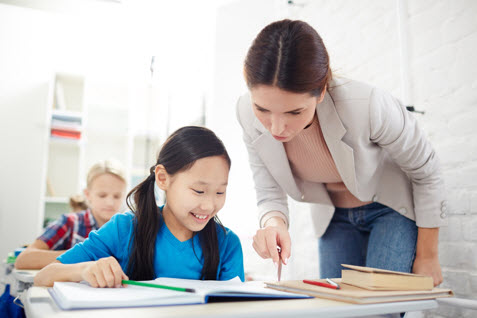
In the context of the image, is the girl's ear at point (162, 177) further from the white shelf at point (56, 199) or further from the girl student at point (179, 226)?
the white shelf at point (56, 199)

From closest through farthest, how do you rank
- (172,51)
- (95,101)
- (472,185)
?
(472,185) < (172,51) < (95,101)

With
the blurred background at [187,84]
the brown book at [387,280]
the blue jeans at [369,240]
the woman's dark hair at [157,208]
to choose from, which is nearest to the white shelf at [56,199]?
the blurred background at [187,84]

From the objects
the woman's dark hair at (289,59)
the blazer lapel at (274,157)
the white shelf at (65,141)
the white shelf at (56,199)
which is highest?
the white shelf at (65,141)

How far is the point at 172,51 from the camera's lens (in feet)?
10.5

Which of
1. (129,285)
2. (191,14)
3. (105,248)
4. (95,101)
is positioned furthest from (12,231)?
(129,285)

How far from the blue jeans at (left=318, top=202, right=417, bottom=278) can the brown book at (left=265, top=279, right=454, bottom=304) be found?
0.45 meters

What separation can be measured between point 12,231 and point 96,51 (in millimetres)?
1861

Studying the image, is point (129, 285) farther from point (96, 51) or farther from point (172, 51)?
point (96, 51)

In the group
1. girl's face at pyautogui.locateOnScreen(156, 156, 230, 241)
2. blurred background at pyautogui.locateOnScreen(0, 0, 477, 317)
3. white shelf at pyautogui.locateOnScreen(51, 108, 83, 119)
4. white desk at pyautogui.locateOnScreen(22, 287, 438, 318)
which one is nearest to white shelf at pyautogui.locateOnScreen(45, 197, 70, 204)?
blurred background at pyautogui.locateOnScreen(0, 0, 477, 317)

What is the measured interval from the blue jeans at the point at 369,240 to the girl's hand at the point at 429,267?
0.06 feet

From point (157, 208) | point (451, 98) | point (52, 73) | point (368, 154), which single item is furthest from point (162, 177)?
point (52, 73)

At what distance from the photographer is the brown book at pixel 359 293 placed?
56 cm

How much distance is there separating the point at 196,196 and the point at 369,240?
1.85ft

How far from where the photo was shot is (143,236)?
3.29 feet
